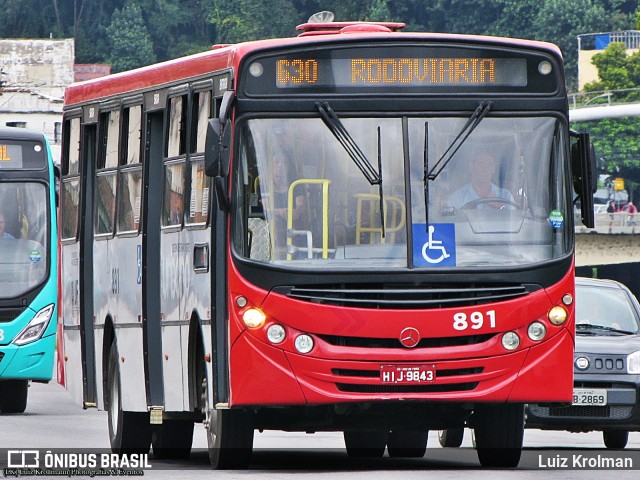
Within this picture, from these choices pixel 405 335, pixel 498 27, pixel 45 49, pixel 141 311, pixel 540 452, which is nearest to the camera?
pixel 405 335

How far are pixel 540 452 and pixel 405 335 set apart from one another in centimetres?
483

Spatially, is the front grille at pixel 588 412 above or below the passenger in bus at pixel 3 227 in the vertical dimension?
below

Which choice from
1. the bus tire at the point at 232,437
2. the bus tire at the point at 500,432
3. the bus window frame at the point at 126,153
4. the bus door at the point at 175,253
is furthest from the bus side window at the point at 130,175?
the bus tire at the point at 500,432

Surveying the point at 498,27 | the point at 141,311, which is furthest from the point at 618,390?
the point at 498,27

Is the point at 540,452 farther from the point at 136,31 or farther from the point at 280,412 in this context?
the point at 136,31

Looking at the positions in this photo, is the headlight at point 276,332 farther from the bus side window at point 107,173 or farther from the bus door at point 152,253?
the bus side window at point 107,173

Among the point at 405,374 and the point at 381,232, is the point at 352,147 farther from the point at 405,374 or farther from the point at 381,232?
the point at 405,374

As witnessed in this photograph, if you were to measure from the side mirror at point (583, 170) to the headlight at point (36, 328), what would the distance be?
11.1 meters

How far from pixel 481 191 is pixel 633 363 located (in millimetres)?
5323

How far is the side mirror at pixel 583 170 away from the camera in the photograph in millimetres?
13188

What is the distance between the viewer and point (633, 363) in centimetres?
1764

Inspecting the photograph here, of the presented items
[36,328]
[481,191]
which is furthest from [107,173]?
[36,328]

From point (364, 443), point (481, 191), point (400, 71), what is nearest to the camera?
point (481, 191)

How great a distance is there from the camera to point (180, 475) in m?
13.0
